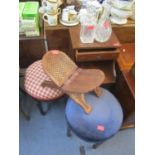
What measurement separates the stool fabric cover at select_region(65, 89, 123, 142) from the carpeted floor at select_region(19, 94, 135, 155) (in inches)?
15.6

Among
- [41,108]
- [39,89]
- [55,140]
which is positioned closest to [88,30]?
[39,89]

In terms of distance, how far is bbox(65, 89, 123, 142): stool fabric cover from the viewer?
1.17 m

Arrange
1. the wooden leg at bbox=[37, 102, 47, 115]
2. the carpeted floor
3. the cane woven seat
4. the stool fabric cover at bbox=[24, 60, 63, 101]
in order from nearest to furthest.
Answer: the cane woven seat → the stool fabric cover at bbox=[24, 60, 63, 101] → the carpeted floor → the wooden leg at bbox=[37, 102, 47, 115]

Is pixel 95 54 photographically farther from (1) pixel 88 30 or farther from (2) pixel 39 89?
(2) pixel 39 89

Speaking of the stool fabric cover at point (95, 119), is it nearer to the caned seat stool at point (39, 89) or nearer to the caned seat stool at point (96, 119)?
the caned seat stool at point (96, 119)

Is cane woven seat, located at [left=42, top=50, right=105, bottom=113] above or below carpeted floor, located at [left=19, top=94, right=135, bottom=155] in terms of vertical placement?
above

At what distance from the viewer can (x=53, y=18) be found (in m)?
1.51

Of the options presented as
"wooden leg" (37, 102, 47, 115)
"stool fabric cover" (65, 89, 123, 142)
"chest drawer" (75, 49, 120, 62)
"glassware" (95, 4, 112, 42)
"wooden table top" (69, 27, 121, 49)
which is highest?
"glassware" (95, 4, 112, 42)

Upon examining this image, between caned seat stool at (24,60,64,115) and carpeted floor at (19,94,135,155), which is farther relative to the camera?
carpeted floor at (19,94,135,155)

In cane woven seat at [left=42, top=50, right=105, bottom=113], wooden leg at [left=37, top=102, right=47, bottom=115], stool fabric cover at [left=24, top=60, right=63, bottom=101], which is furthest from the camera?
wooden leg at [left=37, top=102, right=47, bottom=115]

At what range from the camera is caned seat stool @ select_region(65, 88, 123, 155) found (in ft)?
3.83

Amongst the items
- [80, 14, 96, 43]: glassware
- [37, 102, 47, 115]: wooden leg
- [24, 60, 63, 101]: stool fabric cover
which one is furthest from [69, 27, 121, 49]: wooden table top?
[37, 102, 47, 115]: wooden leg

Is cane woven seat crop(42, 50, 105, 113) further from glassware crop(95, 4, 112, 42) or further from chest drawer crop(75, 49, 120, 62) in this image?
glassware crop(95, 4, 112, 42)
